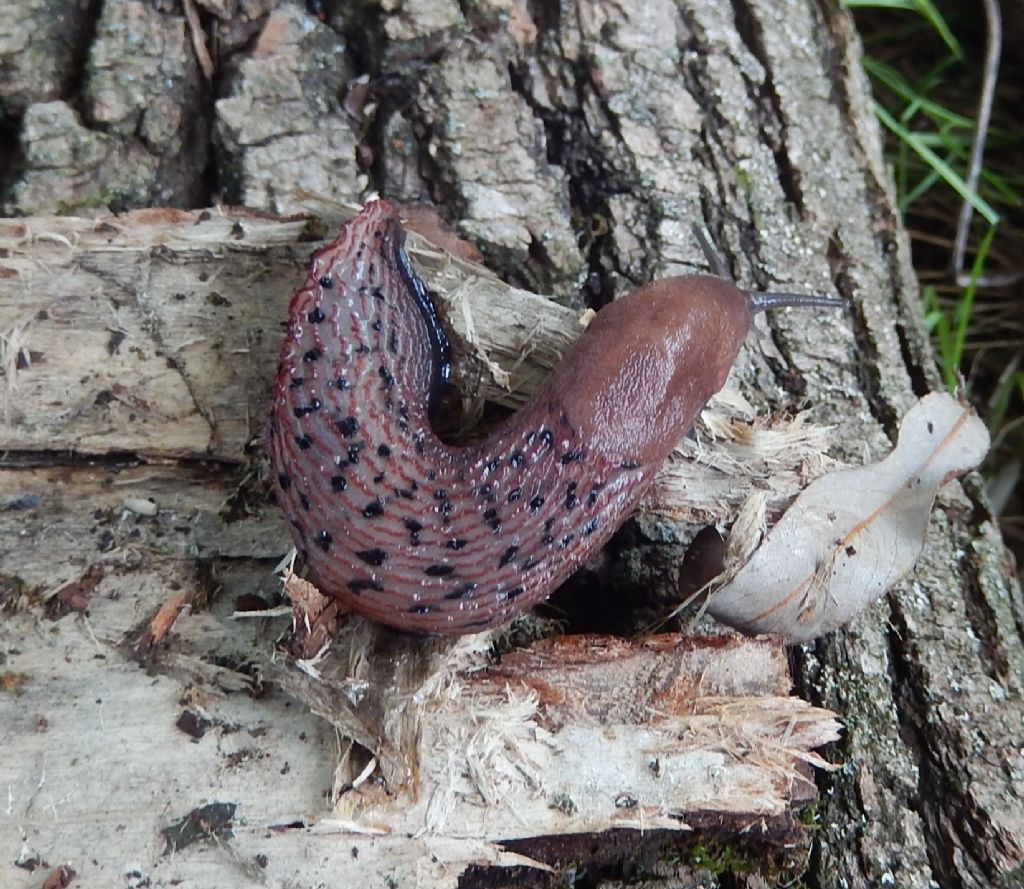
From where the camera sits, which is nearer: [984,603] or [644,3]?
[984,603]

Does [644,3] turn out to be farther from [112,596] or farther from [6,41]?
[112,596]

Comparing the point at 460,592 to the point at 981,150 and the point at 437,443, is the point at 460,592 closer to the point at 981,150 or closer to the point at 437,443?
the point at 437,443

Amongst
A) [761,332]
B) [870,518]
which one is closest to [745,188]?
[761,332]

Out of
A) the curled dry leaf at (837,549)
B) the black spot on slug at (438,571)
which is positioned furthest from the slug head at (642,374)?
the black spot on slug at (438,571)

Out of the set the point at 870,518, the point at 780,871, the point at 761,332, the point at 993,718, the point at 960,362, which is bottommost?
the point at 780,871

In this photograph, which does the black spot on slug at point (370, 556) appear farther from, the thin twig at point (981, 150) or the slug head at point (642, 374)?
the thin twig at point (981, 150)

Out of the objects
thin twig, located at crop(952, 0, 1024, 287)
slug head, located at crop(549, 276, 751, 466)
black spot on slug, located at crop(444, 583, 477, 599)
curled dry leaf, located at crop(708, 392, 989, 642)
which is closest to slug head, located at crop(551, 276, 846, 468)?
slug head, located at crop(549, 276, 751, 466)
